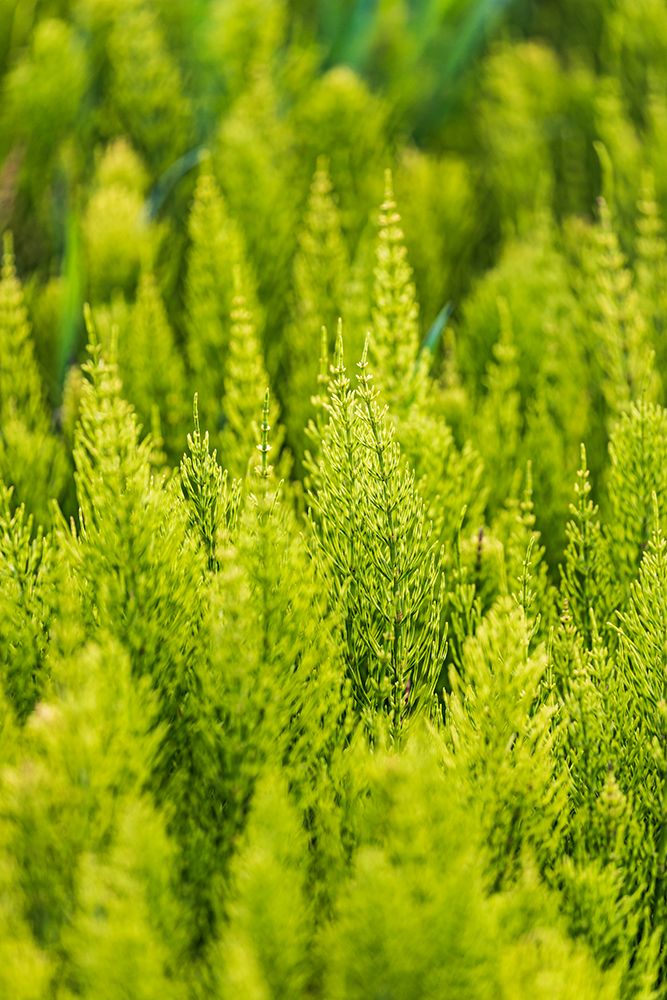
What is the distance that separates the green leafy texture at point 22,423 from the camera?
3.82 ft

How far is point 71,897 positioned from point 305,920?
0.15 m

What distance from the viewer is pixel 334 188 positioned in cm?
165

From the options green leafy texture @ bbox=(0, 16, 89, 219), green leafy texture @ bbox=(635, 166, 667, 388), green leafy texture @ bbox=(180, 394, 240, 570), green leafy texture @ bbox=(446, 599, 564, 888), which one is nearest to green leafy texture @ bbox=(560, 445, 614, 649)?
green leafy texture @ bbox=(446, 599, 564, 888)

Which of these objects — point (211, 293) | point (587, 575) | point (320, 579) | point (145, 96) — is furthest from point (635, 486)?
point (145, 96)

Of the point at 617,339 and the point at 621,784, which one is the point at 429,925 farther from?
the point at 617,339

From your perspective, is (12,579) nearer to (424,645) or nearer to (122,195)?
(424,645)

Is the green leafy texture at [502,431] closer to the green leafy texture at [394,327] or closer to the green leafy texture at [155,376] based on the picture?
the green leafy texture at [394,327]

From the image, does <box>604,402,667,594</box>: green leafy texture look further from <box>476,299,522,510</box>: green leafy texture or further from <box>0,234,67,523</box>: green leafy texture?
<box>0,234,67,523</box>: green leafy texture

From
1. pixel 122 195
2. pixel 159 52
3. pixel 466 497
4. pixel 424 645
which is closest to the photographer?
pixel 424 645

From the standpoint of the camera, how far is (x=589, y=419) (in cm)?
132

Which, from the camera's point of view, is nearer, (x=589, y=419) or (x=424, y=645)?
(x=424, y=645)

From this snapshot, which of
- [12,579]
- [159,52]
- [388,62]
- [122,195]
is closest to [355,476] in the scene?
[12,579]

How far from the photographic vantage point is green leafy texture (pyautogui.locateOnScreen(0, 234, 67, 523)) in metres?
1.16

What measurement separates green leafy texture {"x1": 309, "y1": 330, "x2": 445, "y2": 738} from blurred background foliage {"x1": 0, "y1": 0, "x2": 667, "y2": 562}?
1.13 ft
